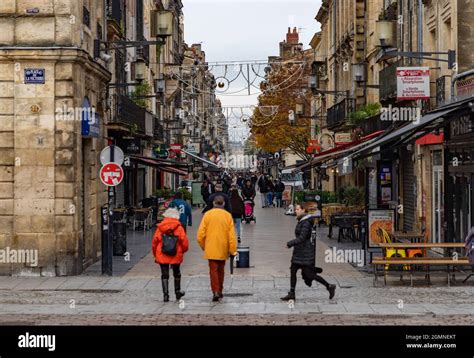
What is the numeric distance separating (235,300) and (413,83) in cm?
968

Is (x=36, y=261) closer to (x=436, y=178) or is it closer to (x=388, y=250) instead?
(x=388, y=250)

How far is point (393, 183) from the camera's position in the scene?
32.9 m

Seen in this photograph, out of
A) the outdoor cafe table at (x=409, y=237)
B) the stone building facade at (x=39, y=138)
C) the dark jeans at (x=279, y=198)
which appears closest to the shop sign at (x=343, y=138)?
the dark jeans at (x=279, y=198)

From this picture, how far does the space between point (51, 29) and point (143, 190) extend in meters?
25.8

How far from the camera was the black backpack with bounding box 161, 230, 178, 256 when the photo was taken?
16.4 m

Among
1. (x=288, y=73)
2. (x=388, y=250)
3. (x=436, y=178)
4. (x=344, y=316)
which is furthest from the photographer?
(x=288, y=73)

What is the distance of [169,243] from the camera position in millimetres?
16391

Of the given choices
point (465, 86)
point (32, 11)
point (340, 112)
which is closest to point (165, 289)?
point (32, 11)

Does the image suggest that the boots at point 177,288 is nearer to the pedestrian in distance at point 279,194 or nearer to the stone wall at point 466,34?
the stone wall at point 466,34

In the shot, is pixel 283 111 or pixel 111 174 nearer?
pixel 111 174

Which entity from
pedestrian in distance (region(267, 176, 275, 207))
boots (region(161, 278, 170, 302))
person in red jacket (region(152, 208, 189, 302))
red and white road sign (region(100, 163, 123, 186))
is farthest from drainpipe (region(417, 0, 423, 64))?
pedestrian in distance (region(267, 176, 275, 207))

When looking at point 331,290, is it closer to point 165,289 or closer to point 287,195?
point 165,289

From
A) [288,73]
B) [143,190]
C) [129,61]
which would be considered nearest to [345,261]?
[129,61]

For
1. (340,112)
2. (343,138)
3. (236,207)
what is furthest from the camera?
(340,112)
